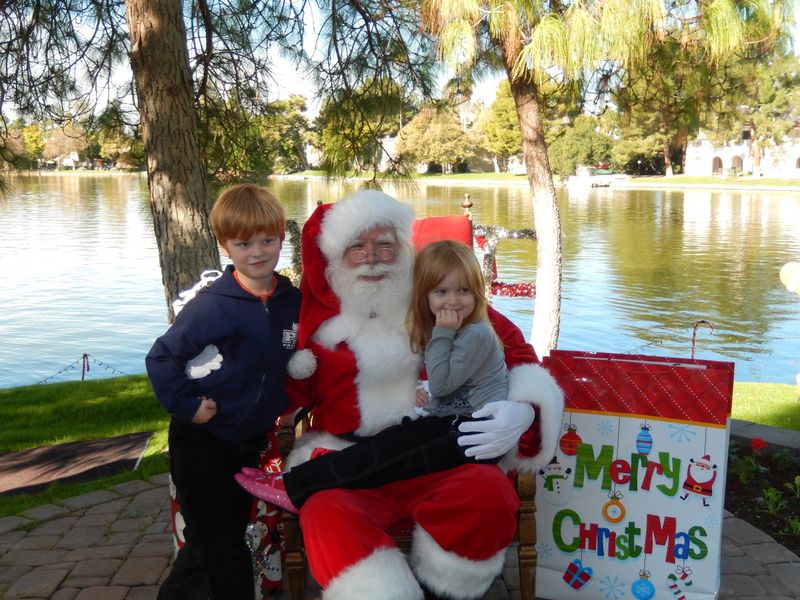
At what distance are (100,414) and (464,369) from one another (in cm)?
450

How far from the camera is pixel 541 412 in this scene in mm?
2457

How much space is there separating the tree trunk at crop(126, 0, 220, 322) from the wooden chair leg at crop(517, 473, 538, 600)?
84.7 inches

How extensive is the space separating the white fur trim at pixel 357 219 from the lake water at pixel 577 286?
279cm

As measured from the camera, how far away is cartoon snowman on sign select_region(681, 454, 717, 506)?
243 cm

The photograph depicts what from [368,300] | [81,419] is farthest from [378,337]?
[81,419]

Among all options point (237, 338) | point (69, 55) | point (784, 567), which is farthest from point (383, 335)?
point (69, 55)

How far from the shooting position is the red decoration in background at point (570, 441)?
260 centimetres

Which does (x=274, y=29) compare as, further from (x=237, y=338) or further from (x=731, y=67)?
(x=237, y=338)

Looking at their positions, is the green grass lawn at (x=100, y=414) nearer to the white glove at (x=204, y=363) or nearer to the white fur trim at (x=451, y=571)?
the white glove at (x=204, y=363)

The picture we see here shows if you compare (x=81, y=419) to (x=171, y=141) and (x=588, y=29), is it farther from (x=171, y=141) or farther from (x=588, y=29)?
(x=588, y=29)

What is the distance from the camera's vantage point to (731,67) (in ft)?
19.2

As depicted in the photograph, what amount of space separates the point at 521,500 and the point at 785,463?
6.57 feet

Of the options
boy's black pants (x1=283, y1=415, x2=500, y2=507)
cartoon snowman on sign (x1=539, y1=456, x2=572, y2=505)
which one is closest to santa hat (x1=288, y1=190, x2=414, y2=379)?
boy's black pants (x1=283, y1=415, x2=500, y2=507)

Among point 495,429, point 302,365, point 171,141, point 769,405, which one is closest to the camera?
point 495,429
